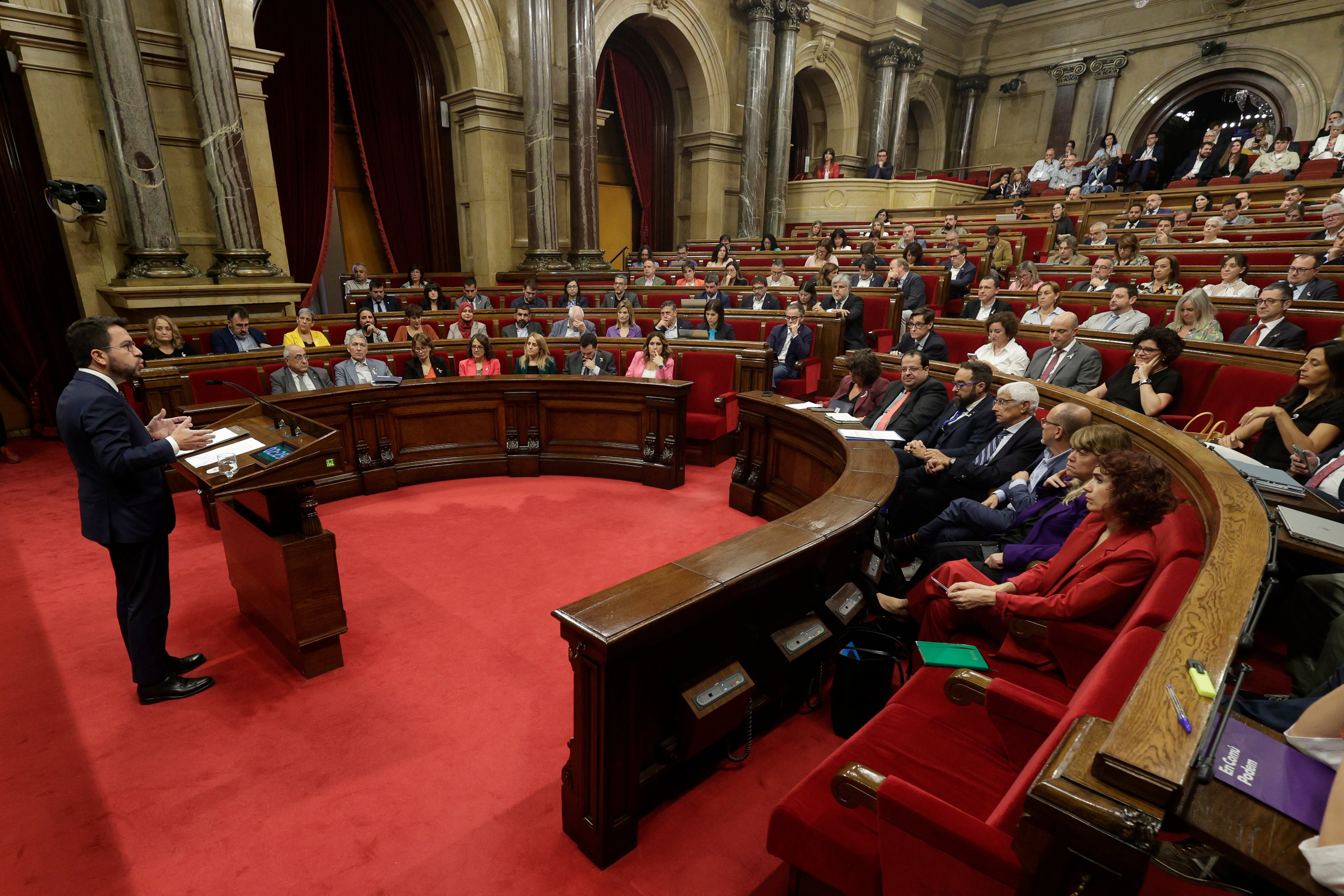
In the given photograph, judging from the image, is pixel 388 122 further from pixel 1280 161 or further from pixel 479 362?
pixel 1280 161

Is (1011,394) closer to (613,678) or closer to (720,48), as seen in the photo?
(613,678)

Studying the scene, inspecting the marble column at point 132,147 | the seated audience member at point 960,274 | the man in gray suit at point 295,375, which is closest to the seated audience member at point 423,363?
the man in gray suit at point 295,375

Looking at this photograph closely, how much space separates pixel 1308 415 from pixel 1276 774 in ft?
8.46

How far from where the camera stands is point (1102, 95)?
13.9 metres

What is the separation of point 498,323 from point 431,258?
354 centimetres

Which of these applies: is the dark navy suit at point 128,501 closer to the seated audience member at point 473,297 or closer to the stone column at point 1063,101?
the seated audience member at point 473,297

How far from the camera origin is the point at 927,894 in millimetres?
1140

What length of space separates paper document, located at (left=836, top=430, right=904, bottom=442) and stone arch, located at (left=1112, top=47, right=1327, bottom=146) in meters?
14.4

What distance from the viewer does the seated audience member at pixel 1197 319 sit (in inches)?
→ 163

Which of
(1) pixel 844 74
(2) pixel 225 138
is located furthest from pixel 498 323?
(1) pixel 844 74

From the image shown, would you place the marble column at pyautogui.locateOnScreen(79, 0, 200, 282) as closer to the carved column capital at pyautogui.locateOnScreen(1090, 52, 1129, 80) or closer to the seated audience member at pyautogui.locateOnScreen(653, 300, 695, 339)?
the seated audience member at pyautogui.locateOnScreen(653, 300, 695, 339)

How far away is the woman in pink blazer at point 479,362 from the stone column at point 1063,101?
14.8 meters

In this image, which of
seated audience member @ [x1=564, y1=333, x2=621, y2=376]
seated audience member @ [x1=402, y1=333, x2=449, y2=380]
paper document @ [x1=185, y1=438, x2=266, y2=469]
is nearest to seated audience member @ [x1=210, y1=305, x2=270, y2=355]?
seated audience member @ [x1=402, y1=333, x2=449, y2=380]

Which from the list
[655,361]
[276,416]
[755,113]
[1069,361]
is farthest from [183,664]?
[755,113]
